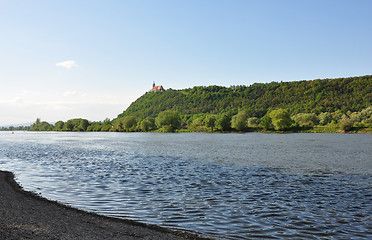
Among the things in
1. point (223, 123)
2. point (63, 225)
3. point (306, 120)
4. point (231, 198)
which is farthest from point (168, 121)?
point (63, 225)

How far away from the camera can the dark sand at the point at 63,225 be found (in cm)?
1010

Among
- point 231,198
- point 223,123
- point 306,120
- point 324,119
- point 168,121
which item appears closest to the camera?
point 231,198

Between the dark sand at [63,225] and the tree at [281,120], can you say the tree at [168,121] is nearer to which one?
the tree at [281,120]

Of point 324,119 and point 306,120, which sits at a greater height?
point 324,119

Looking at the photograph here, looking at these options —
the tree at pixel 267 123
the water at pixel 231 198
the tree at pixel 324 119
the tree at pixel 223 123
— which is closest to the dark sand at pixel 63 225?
the water at pixel 231 198

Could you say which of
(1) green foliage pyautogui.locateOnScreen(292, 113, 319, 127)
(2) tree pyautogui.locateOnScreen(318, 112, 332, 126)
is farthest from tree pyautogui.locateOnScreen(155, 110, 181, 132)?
(2) tree pyautogui.locateOnScreen(318, 112, 332, 126)

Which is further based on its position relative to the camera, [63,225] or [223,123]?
[223,123]

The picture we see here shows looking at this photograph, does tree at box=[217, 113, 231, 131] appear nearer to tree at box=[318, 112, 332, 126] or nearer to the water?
tree at box=[318, 112, 332, 126]

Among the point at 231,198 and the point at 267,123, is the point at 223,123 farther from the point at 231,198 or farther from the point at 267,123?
the point at 231,198

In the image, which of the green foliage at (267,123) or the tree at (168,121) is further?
the tree at (168,121)

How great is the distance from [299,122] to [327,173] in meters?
156

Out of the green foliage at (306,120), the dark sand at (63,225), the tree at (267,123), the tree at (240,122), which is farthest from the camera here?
the tree at (240,122)

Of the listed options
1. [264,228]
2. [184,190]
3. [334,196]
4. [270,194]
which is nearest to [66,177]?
[184,190]

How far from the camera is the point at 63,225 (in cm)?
1135
